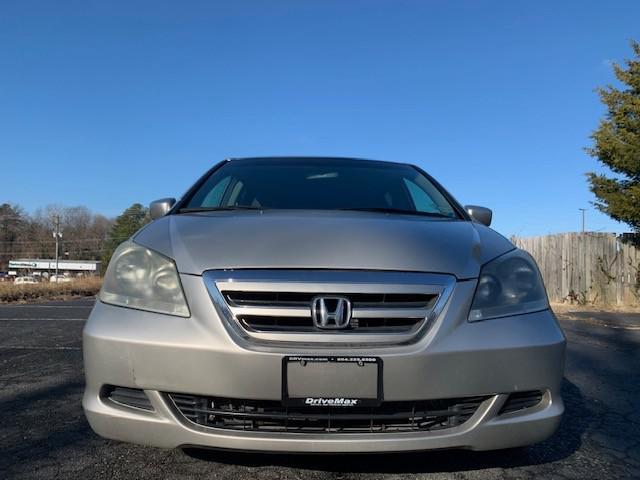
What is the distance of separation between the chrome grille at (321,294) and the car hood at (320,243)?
52 millimetres

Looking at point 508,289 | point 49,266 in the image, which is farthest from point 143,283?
point 49,266

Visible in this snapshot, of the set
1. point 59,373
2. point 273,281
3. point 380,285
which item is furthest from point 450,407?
point 59,373

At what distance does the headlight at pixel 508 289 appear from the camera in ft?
6.66

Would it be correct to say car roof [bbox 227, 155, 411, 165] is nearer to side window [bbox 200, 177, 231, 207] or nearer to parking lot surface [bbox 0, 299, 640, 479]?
side window [bbox 200, 177, 231, 207]

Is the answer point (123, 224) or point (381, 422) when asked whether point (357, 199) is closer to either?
point (381, 422)

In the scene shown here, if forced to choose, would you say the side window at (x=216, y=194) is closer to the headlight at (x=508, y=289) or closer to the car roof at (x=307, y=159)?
the car roof at (x=307, y=159)

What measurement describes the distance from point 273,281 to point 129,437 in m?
0.78

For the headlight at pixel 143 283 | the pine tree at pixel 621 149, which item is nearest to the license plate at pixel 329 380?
the headlight at pixel 143 283

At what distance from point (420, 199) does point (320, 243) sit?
147 cm

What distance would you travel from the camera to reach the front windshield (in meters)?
3.18

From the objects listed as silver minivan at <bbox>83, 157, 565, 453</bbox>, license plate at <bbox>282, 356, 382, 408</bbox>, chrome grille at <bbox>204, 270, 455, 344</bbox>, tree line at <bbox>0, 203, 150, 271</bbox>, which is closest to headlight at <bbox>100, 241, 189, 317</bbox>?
silver minivan at <bbox>83, 157, 565, 453</bbox>

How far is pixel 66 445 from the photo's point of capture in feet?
8.62

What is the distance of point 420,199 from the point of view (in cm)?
340

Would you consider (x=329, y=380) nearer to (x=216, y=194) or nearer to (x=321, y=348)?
(x=321, y=348)
